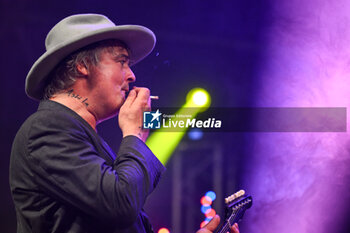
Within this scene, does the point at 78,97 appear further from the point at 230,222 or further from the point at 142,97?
the point at 230,222

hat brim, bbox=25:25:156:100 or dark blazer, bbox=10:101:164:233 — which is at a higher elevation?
hat brim, bbox=25:25:156:100

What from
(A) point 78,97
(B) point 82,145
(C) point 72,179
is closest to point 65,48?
(A) point 78,97

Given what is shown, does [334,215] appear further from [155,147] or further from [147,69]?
[147,69]

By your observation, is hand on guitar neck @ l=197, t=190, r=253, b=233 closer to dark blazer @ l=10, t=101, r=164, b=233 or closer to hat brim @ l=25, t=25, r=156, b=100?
dark blazer @ l=10, t=101, r=164, b=233

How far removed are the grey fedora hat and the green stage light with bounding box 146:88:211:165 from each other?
51.9 inches

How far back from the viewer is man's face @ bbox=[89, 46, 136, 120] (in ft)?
4.70

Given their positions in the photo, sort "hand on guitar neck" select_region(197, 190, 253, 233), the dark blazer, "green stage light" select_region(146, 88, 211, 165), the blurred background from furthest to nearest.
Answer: "green stage light" select_region(146, 88, 211, 165) → the blurred background → "hand on guitar neck" select_region(197, 190, 253, 233) → the dark blazer

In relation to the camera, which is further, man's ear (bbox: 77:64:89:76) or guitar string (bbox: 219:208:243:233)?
guitar string (bbox: 219:208:243:233)

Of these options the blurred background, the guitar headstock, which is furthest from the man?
the blurred background

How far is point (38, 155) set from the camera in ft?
3.70

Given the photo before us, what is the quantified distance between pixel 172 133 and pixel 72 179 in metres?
1.83

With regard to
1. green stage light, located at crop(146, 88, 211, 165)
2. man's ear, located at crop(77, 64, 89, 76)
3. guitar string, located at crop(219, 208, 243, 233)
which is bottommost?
guitar string, located at crop(219, 208, 243, 233)

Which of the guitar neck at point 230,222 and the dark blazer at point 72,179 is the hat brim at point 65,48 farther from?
the guitar neck at point 230,222

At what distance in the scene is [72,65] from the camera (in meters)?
1.45
